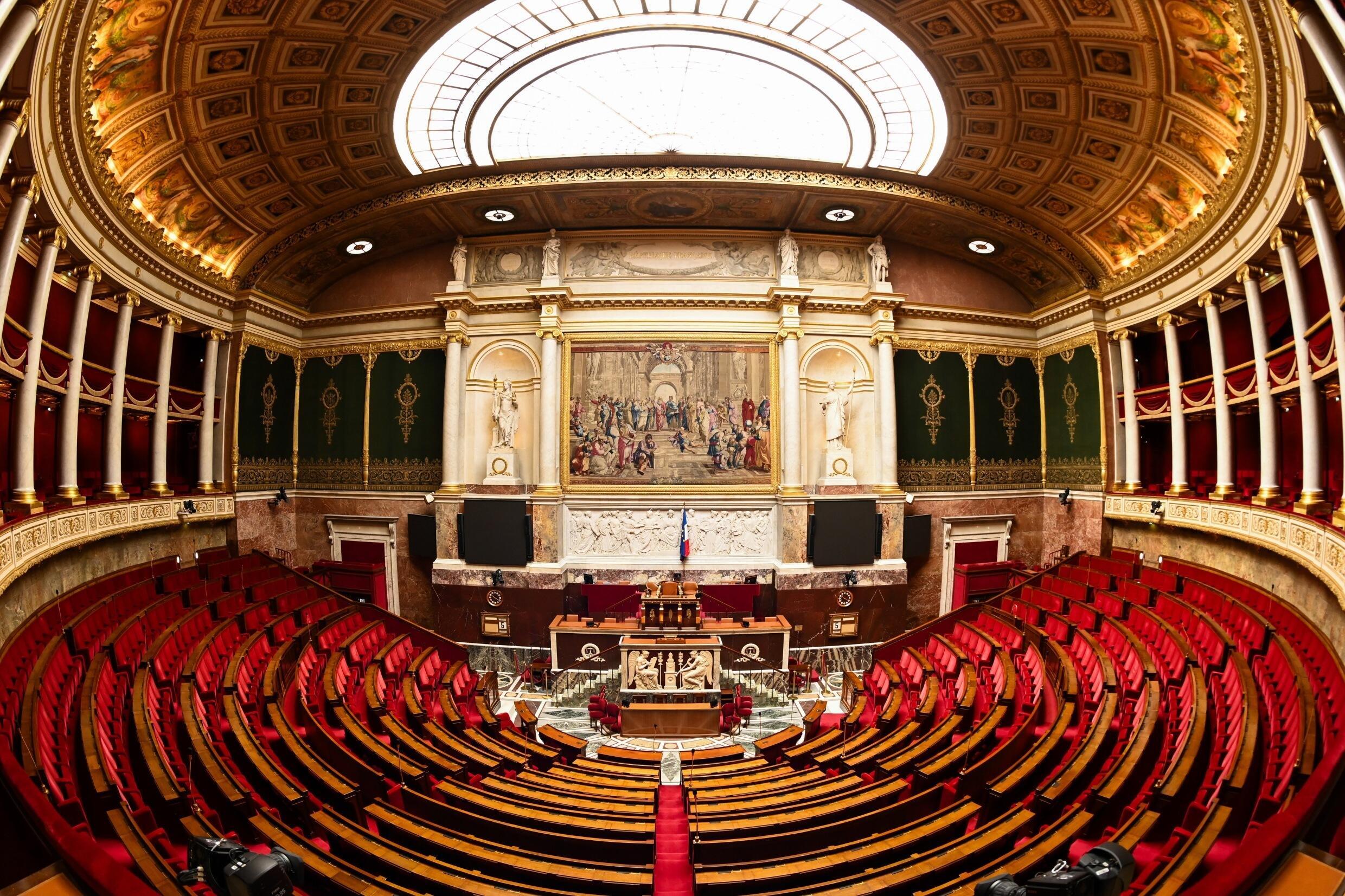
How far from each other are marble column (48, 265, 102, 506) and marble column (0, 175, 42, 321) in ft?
11.7

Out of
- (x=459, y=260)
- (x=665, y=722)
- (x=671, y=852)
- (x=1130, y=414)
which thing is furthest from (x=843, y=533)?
(x=459, y=260)

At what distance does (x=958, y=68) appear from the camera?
13.2 metres

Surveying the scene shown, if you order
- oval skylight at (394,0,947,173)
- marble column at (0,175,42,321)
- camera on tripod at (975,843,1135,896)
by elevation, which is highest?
oval skylight at (394,0,947,173)

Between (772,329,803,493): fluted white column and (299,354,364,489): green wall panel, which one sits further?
(299,354,364,489): green wall panel

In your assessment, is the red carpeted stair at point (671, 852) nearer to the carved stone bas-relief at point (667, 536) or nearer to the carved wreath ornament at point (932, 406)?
the carved stone bas-relief at point (667, 536)

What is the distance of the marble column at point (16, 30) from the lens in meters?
6.84

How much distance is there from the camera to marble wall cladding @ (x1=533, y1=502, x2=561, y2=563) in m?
18.2

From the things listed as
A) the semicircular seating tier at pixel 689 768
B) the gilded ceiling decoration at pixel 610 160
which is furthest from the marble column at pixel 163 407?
the semicircular seating tier at pixel 689 768

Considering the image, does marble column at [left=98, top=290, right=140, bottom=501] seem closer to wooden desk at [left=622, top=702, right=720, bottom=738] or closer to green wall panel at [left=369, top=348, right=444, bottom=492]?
green wall panel at [left=369, top=348, right=444, bottom=492]

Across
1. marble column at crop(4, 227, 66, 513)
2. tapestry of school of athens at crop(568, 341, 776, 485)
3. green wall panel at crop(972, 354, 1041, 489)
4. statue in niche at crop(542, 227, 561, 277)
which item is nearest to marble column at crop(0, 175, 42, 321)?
marble column at crop(4, 227, 66, 513)

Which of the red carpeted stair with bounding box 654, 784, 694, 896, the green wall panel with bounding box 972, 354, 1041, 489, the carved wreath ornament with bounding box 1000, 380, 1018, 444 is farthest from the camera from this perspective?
the carved wreath ornament with bounding box 1000, 380, 1018, 444

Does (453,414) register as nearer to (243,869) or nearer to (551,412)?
(551,412)

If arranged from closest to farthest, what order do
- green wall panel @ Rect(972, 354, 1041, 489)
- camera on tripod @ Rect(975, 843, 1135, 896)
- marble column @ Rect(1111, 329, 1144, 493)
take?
1. camera on tripod @ Rect(975, 843, 1135, 896)
2. marble column @ Rect(1111, 329, 1144, 493)
3. green wall panel @ Rect(972, 354, 1041, 489)

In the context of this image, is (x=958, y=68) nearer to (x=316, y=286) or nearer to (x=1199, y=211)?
(x=1199, y=211)
